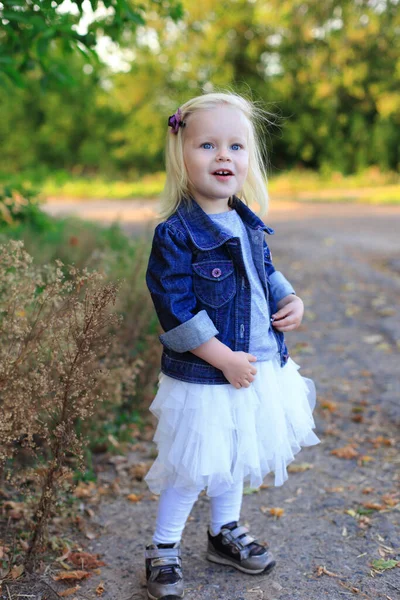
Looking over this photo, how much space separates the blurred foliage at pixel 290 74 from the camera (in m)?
19.3

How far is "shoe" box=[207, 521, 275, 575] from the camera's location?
8.04 ft

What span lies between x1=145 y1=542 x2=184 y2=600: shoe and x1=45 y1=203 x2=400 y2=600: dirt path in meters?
0.08

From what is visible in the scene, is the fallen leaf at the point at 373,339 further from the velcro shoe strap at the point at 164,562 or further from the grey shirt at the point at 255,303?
the velcro shoe strap at the point at 164,562

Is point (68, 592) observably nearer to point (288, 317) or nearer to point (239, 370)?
point (239, 370)

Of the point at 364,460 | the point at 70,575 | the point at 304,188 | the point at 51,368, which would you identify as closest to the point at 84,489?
the point at 70,575

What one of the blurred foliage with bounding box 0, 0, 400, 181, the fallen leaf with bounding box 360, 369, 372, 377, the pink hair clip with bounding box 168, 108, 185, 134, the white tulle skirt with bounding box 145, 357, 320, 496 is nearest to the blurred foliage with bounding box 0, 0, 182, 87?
the pink hair clip with bounding box 168, 108, 185, 134

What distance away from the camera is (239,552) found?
8.09ft

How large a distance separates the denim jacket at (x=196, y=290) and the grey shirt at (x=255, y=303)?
30mm

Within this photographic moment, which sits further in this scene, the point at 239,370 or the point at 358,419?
the point at 358,419

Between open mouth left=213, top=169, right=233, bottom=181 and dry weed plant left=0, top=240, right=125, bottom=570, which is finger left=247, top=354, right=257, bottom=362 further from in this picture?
open mouth left=213, top=169, right=233, bottom=181

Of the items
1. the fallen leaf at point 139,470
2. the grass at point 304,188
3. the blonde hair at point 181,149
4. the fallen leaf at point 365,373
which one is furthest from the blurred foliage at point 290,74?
the blonde hair at point 181,149

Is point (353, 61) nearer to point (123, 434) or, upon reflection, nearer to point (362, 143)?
point (362, 143)

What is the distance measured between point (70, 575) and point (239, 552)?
61cm

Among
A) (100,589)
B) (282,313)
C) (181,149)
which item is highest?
(181,149)
